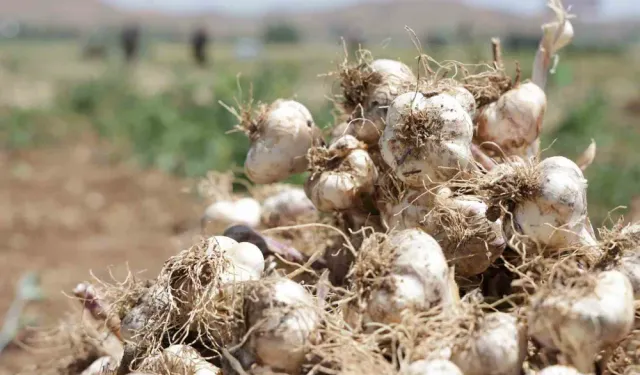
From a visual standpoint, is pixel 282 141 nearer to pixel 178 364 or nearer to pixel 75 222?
pixel 178 364

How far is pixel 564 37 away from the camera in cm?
178

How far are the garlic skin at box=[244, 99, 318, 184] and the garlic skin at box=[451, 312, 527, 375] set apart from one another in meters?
0.64

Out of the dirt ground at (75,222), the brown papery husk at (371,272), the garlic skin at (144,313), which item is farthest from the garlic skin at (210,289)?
the dirt ground at (75,222)

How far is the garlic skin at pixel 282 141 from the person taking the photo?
163cm

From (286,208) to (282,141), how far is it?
38 cm

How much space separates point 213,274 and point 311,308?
0.24 metres

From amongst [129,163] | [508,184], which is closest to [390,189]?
[508,184]

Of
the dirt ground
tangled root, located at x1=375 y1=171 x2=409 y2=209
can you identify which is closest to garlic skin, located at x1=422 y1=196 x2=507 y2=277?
tangled root, located at x1=375 y1=171 x2=409 y2=209

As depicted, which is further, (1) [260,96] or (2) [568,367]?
(1) [260,96]

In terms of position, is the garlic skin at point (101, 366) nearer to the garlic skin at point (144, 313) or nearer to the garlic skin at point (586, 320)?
the garlic skin at point (144, 313)

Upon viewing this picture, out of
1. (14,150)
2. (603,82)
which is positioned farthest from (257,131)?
(603,82)

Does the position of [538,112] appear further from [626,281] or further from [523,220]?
[626,281]

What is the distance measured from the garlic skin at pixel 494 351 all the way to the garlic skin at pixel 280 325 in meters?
0.24

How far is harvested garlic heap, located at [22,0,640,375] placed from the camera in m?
1.15
